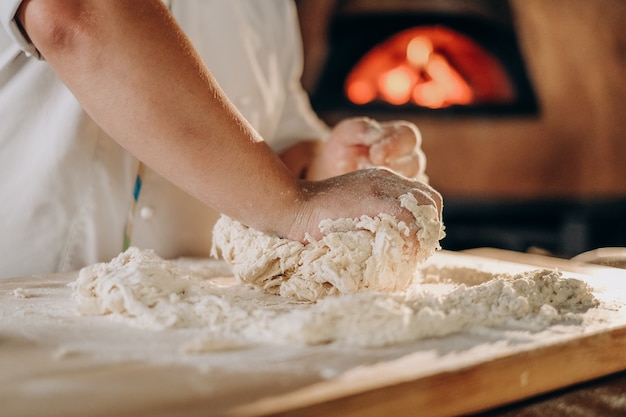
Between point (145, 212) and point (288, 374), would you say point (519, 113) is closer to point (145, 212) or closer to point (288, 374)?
point (145, 212)

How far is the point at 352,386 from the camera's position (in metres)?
0.39

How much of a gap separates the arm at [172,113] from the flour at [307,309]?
0.09 metres

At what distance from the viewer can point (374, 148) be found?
0.89 metres

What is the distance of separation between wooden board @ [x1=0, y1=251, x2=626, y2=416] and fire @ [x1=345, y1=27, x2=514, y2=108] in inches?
78.2

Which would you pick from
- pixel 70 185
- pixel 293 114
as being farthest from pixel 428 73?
pixel 70 185

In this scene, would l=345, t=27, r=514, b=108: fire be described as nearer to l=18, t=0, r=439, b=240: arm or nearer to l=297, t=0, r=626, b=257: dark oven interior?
l=297, t=0, r=626, b=257: dark oven interior

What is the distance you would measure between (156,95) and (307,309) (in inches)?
9.3

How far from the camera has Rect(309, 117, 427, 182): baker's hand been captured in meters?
0.88

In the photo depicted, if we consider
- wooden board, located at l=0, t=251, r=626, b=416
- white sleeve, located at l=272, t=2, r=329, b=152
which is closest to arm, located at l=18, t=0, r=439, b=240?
wooden board, located at l=0, t=251, r=626, b=416

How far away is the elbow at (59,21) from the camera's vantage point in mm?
559

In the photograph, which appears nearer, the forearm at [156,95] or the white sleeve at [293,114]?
the forearm at [156,95]

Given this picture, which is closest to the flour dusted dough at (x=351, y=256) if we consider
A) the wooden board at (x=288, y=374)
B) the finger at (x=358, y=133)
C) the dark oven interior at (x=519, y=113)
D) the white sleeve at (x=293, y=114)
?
the wooden board at (x=288, y=374)

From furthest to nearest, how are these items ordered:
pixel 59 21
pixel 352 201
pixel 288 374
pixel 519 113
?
pixel 519 113 < pixel 352 201 < pixel 59 21 < pixel 288 374

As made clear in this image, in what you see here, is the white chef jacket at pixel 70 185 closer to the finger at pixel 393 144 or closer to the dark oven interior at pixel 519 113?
the finger at pixel 393 144
